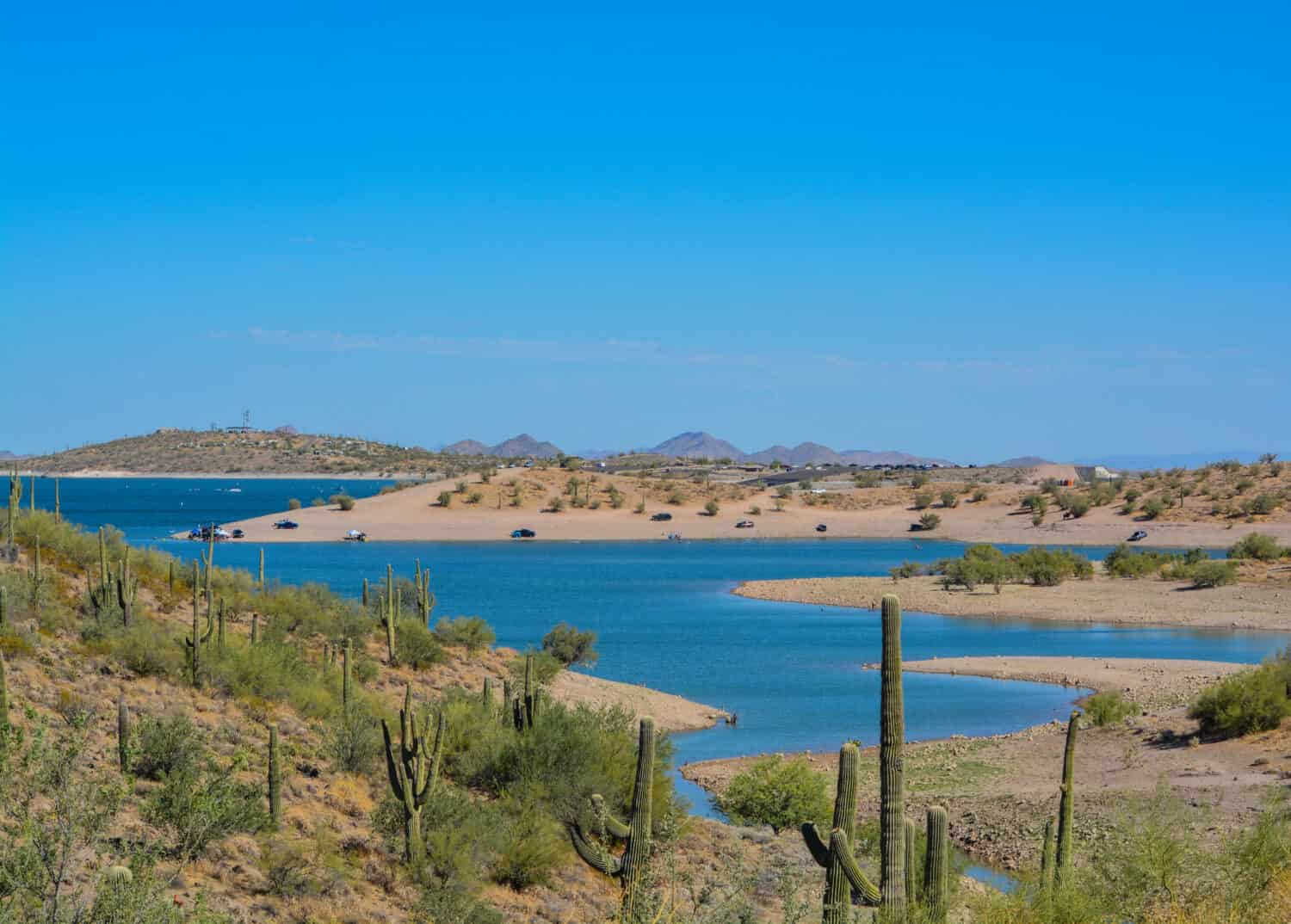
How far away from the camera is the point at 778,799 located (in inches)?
997

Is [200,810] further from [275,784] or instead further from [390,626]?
[390,626]

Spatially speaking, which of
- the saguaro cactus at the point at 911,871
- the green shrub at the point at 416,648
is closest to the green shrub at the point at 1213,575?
the green shrub at the point at 416,648

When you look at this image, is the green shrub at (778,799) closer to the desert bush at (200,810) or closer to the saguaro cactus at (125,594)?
the desert bush at (200,810)

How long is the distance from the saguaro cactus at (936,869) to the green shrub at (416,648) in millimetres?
22840

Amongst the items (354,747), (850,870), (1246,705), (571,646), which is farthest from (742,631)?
(850,870)

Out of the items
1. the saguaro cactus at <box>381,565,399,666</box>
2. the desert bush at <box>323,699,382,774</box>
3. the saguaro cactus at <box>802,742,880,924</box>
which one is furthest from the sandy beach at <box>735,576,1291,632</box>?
the saguaro cactus at <box>802,742,880,924</box>

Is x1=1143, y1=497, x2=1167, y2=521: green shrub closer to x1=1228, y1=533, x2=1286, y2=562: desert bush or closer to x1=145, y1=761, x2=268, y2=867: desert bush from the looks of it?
x1=1228, y1=533, x2=1286, y2=562: desert bush

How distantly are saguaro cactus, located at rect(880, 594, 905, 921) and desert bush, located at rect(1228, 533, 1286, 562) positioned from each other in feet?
237

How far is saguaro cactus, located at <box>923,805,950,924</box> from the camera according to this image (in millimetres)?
13477

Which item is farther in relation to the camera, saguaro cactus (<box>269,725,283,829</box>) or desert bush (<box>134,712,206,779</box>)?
desert bush (<box>134,712,206,779</box>)

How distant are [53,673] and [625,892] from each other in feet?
40.4

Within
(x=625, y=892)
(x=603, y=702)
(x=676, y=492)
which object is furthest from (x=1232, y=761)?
(x=676, y=492)

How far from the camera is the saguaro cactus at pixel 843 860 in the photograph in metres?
12.9

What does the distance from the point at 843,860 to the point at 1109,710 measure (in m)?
23.7
